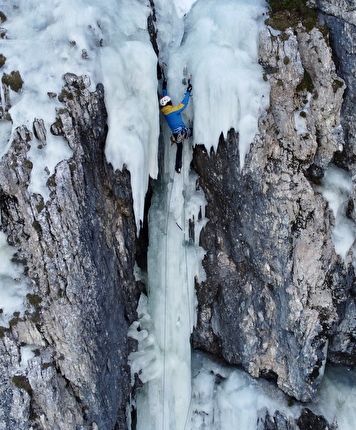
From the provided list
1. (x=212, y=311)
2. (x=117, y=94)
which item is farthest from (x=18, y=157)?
(x=212, y=311)

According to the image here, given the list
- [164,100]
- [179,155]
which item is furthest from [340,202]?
[164,100]

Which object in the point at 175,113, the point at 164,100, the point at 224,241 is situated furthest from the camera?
the point at 224,241

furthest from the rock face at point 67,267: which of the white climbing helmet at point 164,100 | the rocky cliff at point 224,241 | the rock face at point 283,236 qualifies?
the rock face at point 283,236

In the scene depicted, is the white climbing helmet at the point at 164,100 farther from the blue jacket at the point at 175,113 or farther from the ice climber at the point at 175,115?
the blue jacket at the point at 175,113

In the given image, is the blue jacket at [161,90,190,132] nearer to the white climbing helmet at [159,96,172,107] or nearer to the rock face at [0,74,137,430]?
the white climbing helmet at [159,96,172,107]

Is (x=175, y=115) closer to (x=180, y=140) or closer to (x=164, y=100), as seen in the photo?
(x=164, y=100)

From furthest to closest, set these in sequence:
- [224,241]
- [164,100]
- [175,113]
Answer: [224,241] < [164,100] < [175,113]
